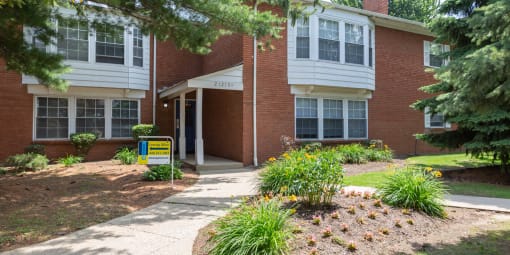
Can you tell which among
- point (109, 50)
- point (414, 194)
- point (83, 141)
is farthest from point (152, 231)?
point (109, 50)

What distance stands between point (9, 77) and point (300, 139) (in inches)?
439

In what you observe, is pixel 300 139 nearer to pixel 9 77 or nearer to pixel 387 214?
pixel 387 214

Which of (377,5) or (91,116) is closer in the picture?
(91,116)

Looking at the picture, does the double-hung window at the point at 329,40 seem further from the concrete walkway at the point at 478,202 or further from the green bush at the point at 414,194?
the green bush at the point at 414,194

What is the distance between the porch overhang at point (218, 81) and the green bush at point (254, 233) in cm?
744

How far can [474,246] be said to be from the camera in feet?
14.4

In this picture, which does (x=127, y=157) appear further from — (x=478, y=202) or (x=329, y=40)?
(x=478, y=202)

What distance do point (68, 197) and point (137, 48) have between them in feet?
27.4

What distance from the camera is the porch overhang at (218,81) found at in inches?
440

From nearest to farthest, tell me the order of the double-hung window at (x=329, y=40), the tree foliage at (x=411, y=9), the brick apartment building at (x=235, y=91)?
the brick apartment building at (x=235, y=91) < the double-hung window at (x=329, y=40) < the tree foliage at (x=411, y=9)

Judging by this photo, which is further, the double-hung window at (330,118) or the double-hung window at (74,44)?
the double-hung window at (330,118)

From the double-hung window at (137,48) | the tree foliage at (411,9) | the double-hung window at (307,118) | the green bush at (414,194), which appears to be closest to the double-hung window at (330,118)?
the double-hung window at (307,118)

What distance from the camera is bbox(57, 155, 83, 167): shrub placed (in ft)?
39.6

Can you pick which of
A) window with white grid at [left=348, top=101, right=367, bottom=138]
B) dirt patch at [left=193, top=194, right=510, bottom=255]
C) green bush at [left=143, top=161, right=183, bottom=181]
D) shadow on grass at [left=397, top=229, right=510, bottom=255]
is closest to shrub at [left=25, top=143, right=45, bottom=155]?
green bush at [left=143, top=161, right=183, bottom=181]
